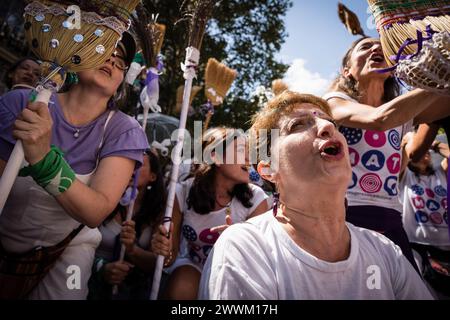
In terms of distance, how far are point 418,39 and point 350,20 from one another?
1.31 m

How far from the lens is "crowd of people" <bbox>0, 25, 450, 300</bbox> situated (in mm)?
1187

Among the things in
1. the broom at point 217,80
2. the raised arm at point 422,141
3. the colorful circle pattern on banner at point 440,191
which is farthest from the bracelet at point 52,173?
the colorful circle pattern on banner at point 440,191

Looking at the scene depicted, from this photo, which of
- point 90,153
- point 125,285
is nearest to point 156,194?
point 125,285

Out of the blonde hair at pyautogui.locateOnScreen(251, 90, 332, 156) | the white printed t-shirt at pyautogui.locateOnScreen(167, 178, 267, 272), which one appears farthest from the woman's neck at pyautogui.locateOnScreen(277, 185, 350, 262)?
the white printed t-shirt at pyautogui.locateOnScreen(167, 178, 267, 272)

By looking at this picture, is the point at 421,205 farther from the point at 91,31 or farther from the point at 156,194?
the point at 91,31

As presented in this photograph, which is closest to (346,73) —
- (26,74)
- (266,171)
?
(266,171)

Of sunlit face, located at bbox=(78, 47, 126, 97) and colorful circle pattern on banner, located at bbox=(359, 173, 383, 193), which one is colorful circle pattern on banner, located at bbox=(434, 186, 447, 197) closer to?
colorful circle pattern on banner, located at bbox=(359, 173, 383, 193)

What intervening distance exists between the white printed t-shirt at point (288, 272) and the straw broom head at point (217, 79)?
2785mm

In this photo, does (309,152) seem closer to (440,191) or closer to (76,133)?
(76,133)

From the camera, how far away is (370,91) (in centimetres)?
227

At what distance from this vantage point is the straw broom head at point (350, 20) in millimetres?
2371

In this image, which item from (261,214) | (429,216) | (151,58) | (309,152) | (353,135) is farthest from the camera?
(429,216)

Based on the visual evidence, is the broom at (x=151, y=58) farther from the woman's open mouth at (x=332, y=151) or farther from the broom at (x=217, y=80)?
the woman's open mouth at (x=332, y=151)

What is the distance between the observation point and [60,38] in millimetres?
1307
